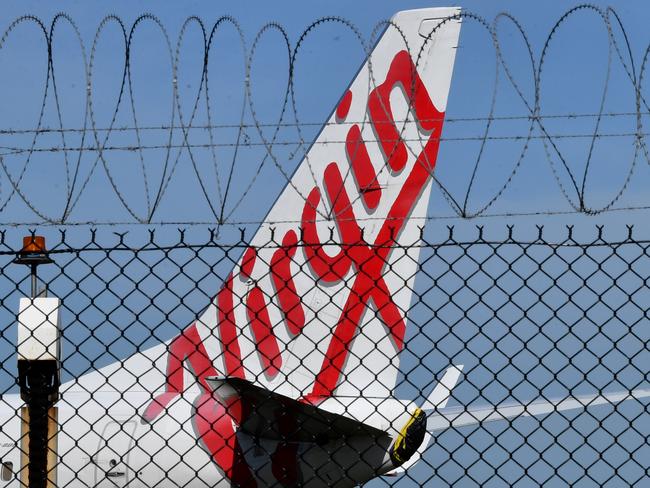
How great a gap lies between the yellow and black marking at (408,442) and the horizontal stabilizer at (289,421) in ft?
0.57

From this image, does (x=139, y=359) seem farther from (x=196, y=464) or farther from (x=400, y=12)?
(x=400, y=12)

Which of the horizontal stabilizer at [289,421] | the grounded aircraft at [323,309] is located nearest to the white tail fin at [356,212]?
the grounded aircraft at [323,309]

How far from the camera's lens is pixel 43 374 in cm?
568

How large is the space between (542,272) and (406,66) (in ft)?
26.1

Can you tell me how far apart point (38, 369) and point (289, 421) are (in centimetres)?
600

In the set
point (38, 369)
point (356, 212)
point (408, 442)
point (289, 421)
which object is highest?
point (38, 369)

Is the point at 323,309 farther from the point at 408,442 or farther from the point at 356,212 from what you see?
the point at 408,442

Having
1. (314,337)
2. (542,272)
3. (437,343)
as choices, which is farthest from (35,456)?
(314,337)

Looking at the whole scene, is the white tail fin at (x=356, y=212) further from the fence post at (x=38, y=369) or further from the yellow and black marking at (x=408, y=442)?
the fence post at (x=38, y=369)

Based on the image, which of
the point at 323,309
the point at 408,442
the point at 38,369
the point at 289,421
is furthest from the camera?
the point at 323,309

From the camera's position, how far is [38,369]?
5672 millimetres

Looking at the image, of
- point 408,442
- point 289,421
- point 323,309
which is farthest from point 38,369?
point 323,309

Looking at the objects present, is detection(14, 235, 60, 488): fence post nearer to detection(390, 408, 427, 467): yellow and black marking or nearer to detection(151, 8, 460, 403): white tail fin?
detection(390, 408, 427, 467): yellow and black marking

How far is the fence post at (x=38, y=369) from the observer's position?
5.67 metres
